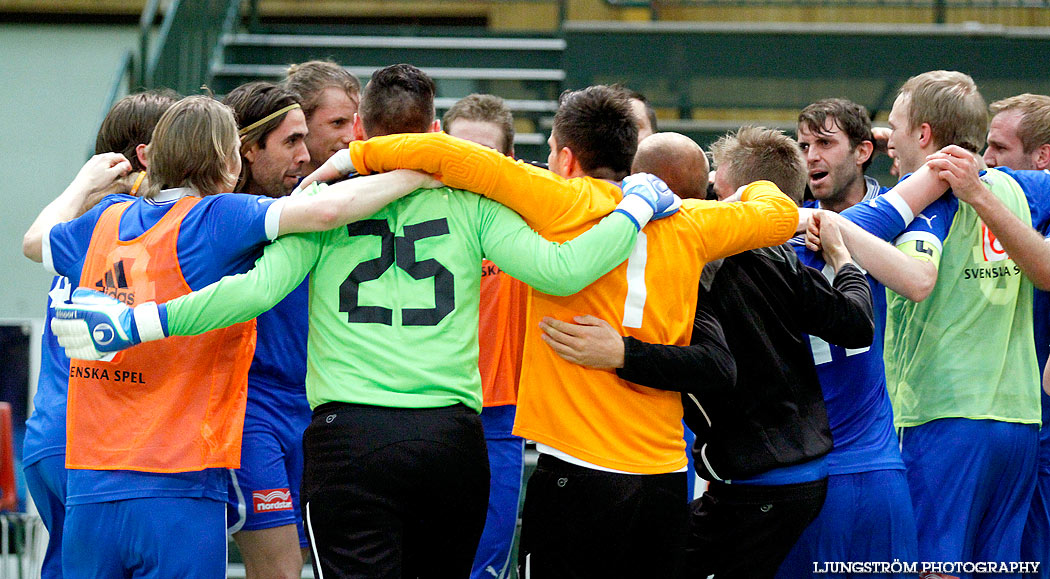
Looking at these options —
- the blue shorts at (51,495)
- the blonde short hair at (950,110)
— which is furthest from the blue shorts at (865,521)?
the blue shorts at (51,495)

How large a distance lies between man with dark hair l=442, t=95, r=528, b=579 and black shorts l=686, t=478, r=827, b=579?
3.59 feet

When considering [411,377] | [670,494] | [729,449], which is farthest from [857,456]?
[411,377]

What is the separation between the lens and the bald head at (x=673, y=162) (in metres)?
3.79

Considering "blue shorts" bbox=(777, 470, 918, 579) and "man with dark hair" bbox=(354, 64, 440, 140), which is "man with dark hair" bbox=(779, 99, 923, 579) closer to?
"blue shorts" bbox=(777, 470, 918, 579)

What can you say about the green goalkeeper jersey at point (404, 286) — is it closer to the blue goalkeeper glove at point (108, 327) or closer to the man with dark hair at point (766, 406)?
the blue goalkeeper glove at point (108, 327)

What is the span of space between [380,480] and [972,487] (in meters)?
2.40

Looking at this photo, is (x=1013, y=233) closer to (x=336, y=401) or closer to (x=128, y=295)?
(x=336, y=401)

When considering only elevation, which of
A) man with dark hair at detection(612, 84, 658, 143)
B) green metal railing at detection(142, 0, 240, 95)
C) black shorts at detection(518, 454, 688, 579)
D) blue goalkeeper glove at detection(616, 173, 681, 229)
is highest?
green metal railing at detection(142, 0, 240, 95)

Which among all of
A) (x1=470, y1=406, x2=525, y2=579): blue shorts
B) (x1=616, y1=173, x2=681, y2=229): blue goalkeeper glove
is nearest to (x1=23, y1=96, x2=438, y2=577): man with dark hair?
(x1=616, y1=173, x2=681, y2=229): blue goalkeeper glove

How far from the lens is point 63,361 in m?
4.03

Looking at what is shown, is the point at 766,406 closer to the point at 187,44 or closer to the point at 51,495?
the point at 51,495

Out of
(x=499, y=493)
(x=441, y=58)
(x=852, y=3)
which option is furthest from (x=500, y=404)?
(x=852, y=3)

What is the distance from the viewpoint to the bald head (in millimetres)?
3795

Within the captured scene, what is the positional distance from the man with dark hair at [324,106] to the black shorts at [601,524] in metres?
2.34
